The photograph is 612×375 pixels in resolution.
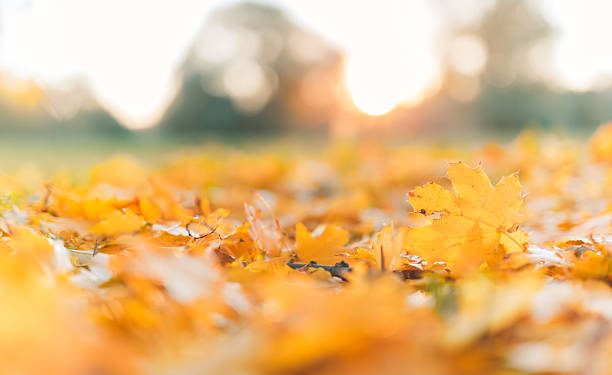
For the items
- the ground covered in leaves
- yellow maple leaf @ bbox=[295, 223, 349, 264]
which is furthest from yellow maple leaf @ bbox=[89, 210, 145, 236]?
yellow maple leaf @ bbox=[295, 223, 349, 264]

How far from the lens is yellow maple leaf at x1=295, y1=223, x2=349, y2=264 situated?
106 cm

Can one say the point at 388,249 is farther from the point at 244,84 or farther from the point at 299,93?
the point at 244,84

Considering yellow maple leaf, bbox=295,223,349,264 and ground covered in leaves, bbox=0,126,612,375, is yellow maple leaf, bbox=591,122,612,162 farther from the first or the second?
yellow maple leaf, bbox=295,223,349,264

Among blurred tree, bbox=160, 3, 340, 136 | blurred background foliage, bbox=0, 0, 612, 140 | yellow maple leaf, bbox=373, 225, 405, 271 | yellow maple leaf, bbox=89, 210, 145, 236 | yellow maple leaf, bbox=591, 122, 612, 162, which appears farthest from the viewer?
blurred tree, bbox=160, 3, 340, 136

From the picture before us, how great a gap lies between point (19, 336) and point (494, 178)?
3006 mm

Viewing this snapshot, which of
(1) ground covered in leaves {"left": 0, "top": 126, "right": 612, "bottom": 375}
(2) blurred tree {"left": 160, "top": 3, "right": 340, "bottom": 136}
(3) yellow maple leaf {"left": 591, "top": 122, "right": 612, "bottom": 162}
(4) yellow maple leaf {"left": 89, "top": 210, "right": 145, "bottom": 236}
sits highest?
(2) blurred tree {"left": 160, "top": 3, "right": 340, "bottom": 136}

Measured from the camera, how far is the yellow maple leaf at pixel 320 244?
3.46 ft

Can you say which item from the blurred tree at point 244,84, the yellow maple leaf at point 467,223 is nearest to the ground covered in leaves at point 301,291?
the yellow maple leaf at point 467,223

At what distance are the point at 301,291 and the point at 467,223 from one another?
49 cm

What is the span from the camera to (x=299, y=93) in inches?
806

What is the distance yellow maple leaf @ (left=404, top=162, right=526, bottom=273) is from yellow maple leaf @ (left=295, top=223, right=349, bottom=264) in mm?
137

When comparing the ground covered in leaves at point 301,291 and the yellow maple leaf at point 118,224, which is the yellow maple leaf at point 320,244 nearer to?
the ground covered in leaves at point 301,291

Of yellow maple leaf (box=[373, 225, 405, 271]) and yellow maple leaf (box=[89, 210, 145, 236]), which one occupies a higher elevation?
A: yellow maple leaf (box=[89, 210, 145, 236])

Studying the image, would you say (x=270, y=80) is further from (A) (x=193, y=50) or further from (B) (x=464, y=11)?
(B) (x=464, y=11)
